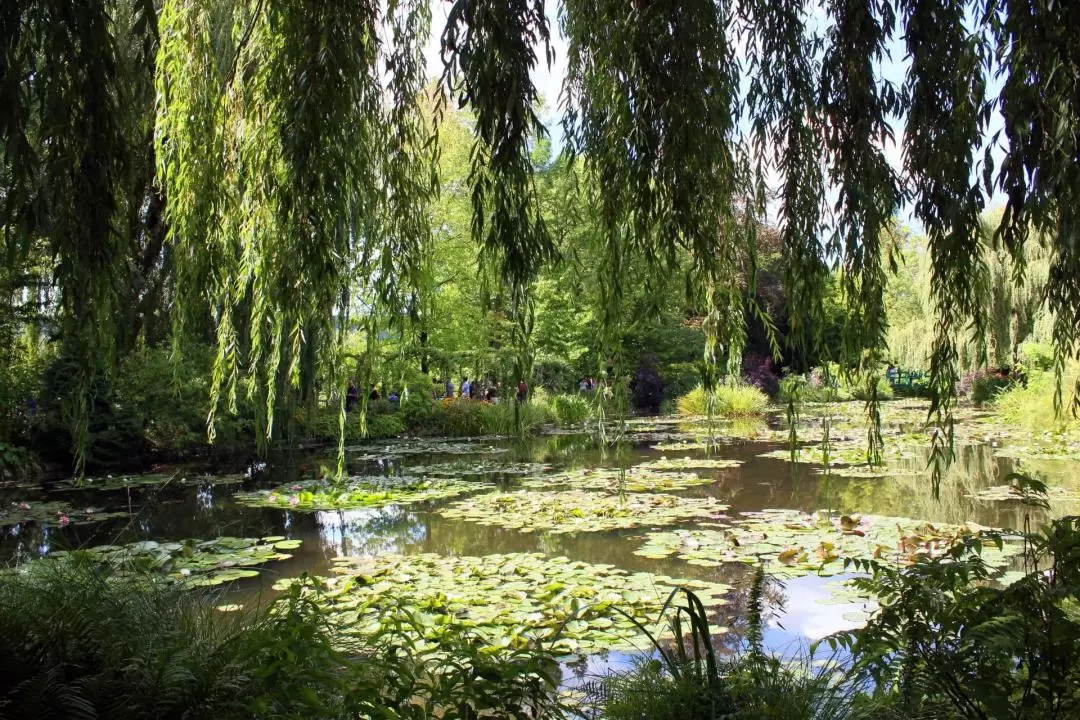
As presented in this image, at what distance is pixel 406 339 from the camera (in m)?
2.82

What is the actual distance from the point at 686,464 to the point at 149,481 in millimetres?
6770

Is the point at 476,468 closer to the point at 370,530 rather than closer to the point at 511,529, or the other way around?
the point at 370,530

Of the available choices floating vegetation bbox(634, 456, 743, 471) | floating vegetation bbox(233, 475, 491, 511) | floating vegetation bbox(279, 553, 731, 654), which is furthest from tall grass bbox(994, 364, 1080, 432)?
floating vegetation bbox(279, 553, 731, 654)

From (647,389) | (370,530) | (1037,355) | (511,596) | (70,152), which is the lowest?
(370,530)

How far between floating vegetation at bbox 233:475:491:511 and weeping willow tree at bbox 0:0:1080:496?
16.3 ft

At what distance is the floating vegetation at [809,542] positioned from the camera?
4.64 meters

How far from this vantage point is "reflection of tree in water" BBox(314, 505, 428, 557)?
5758mm

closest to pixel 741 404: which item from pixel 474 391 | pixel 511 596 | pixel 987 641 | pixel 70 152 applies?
pixel 474 391

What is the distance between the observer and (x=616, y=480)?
8289 millimetres

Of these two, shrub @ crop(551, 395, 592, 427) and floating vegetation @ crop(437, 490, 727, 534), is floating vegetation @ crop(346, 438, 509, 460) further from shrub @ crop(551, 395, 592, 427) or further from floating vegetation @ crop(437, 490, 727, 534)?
floating vegetation @ crop(437, 490, 727, 534)

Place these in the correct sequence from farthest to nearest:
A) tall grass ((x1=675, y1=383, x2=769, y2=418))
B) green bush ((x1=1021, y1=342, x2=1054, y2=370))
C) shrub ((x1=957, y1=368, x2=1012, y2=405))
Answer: tall grass ((x1=675, y1=383, x2=769, y2=418)) → shrub ((x1=957, y1=368, x2=1012, y2=405)) → green bush ((x1=1021, y1=342, x2=1054, y2=370))

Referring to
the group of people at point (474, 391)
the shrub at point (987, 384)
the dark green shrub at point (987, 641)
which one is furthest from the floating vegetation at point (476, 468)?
the shrub at point (987, 384)

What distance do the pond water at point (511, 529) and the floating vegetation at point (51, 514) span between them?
0.19ft

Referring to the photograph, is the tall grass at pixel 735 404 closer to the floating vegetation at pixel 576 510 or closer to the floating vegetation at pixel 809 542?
the floating vegetation at pixel 576 510
